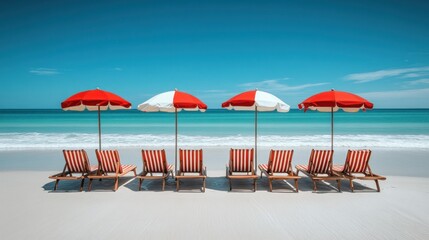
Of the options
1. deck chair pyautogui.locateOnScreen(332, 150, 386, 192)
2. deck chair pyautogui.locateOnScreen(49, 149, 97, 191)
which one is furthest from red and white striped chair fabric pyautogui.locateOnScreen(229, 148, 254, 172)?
deck chair pyautogui.locateOnScreen(49, 149, 97, 191)

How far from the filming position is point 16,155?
10984 millimetres

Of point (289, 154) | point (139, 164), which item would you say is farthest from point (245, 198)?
point (139, 164)

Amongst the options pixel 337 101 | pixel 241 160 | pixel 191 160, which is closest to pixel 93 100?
pixel 191 160

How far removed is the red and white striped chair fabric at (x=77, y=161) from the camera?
239 inches

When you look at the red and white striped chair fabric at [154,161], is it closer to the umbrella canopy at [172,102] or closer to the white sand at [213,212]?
the white sand at [213,212]

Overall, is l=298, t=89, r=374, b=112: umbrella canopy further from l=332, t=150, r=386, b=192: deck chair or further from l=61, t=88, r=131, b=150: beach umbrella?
l=61, t=88, r=131, b=150: beach umbrella

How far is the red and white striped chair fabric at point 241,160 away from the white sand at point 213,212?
53 centimetres

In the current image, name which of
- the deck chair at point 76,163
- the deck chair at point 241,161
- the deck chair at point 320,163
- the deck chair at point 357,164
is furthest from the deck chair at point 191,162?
the deck chair at point 357,164

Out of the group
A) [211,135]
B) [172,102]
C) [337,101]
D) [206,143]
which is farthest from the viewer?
[211,135]

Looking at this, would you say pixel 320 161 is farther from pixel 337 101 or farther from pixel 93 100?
pixel 93 100

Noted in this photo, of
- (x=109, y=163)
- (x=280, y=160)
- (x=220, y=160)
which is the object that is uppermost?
(x=280, y=160)

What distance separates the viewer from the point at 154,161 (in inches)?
241

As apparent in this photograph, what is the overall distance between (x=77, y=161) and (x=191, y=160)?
9.13 feet

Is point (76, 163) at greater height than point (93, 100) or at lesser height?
lesser
